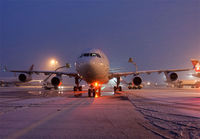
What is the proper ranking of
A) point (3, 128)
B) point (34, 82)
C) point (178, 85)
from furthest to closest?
point (34, 82) < point (178, 85) < point (3, 128)

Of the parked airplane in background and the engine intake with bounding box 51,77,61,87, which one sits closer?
the engine intake with bounding box 51,77,61,87

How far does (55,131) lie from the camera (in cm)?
402

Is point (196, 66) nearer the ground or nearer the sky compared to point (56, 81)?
nearer the sky

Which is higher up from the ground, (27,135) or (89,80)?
(89,80)

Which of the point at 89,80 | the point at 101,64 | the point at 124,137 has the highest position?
the point at 101,64

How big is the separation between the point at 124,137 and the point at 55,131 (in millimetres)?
1625

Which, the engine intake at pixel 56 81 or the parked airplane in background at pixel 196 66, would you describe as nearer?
the engine intake at pixel 56 81

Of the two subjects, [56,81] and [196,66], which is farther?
[196,66]

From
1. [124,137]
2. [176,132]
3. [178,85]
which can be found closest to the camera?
[124,137]

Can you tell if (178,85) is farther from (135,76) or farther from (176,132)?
(176,132)

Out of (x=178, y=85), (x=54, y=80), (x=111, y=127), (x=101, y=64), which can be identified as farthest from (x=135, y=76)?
(x=178, y=85)

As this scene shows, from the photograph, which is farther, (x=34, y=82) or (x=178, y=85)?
(x=34, y=82)

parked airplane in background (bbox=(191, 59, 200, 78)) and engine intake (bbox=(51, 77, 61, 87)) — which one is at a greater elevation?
parked airplane in background (bbox=(191, 59, 200, 78))

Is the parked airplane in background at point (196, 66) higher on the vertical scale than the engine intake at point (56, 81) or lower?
higher
